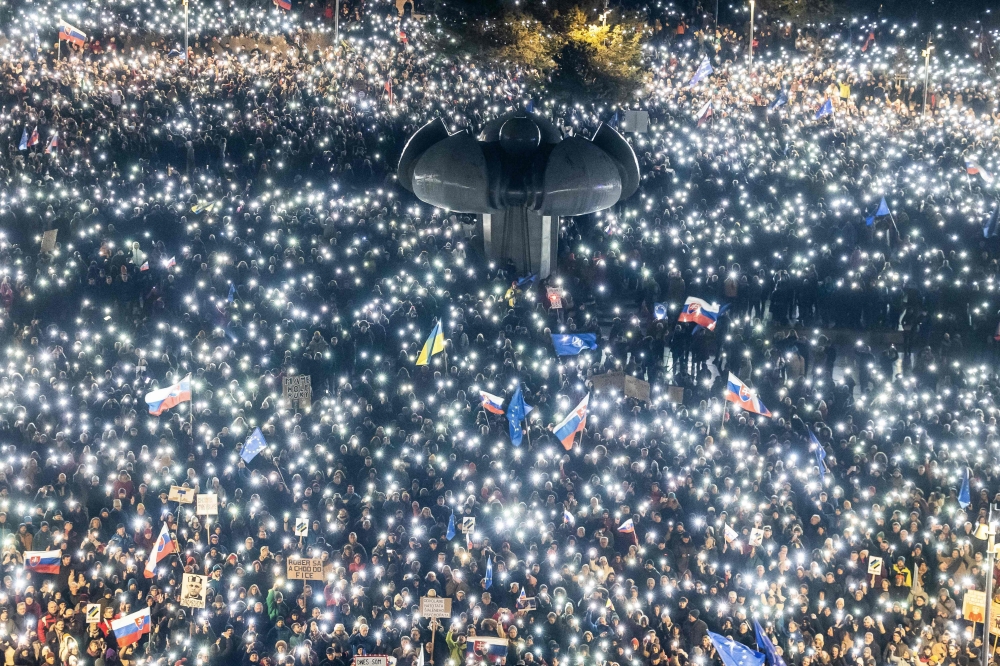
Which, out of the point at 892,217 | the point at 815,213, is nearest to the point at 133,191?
the point at 815,213

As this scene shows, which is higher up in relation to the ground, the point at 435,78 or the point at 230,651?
the point at 435,78

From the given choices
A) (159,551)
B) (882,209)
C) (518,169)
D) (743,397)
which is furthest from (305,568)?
(882,209)

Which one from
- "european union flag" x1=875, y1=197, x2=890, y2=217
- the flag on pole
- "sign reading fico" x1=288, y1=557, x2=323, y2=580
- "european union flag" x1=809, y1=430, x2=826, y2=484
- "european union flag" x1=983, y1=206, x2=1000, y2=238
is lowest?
"sign reading fico" x1=288, y1=557, x2=323, y2=580

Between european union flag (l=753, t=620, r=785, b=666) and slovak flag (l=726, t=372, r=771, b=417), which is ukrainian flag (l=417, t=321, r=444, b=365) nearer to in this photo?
slovak flag (l=726, t=372, r=771, b=417)

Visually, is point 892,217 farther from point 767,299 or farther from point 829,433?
point 829,433

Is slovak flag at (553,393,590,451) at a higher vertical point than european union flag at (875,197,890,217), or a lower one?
lower

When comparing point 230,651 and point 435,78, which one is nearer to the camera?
point 230,651

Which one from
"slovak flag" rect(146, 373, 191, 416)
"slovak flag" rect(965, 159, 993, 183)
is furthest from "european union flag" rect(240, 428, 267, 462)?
"slovak flag" rect(965, 159, 993, 183)
